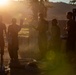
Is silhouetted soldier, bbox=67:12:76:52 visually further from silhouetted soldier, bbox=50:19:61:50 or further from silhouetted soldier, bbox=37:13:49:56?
silhouetted soldier, bbox=37:13:49:56

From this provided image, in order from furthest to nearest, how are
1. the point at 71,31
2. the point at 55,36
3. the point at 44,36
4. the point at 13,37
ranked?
the point at 44,36 < the point at 55,36 < the point at 13,37 < the point at 71,31

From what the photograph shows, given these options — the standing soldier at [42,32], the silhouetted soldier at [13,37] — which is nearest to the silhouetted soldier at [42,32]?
the standing soldier at [42,32]

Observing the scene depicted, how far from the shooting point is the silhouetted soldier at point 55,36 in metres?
15.0

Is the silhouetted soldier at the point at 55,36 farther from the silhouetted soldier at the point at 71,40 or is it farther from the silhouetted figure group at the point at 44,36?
the silhouetted soldier at the point at 71,40

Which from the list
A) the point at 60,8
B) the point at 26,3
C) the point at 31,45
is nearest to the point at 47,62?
the point at 31,45

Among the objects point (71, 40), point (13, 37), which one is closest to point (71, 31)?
point (71, 40)

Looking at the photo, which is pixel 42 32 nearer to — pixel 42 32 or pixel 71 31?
pixel 42 32

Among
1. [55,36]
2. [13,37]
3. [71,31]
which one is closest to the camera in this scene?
[71,31]

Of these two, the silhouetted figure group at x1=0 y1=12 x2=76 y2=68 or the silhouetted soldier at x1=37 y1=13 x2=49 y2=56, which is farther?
the silhouetted soldier at x1=37 y1=13 x2=49 y2=56

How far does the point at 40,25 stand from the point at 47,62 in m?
1.55

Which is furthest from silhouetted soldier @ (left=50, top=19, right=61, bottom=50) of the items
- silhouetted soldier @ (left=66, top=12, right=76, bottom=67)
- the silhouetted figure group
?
silhouetted soldier @ (left=66, top=12, right=76, bottom=67)

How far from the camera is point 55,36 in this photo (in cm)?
1512

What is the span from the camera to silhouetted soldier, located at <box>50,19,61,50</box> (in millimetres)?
15031

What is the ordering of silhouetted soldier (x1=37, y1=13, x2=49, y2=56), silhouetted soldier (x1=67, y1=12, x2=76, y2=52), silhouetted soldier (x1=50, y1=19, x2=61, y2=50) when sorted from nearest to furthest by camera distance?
silhouetted soldier (x1=67, y1=12, x2=76, y2=52)
silhouetted soldier (x1=50, y1=19, x2=61, y2=50)
silhouetted soldier (x1=37, y1=13, x2=49, y2=56)
